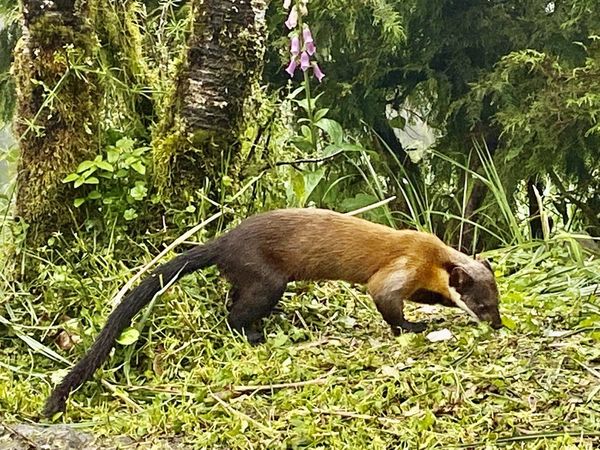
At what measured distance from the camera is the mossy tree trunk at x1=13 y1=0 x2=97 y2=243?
3.39 metres

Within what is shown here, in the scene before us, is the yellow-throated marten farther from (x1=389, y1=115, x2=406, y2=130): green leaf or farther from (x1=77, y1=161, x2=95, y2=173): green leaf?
(x1=389, y1=115, x2=406, y2=130): green leaf

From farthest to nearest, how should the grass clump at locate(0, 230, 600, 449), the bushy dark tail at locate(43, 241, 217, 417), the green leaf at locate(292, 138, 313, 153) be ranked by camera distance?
the green leaf at locate(292, 138, 313, 153), the bushy dark tail at locate(43, 241, 217, 417), the grass clump at locate(0, 230, 600, 449)

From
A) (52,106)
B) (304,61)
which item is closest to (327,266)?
(304,61)

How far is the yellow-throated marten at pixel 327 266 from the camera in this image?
3.13 m

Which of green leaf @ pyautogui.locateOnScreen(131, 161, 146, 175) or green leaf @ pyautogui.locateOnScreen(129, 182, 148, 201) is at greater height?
green leaf @ pyautogui.locateOnScreen(131, 161, 146, 175)

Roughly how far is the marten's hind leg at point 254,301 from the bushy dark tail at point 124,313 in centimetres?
16

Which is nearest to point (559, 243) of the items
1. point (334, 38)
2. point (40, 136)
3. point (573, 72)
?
point (573, 72)

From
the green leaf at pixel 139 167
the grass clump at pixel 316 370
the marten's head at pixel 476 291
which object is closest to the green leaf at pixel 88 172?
the green leaf at pixel 139 167

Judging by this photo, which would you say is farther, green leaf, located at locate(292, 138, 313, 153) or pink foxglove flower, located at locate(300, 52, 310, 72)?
green leaf, located at locate(292, 138, 313, 153)

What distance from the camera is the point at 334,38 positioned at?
4.87 m

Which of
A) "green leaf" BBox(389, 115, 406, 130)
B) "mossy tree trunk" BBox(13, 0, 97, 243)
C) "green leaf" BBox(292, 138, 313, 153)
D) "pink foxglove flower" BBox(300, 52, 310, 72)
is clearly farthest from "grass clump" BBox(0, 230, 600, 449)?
"green leaf" BBox(389, 115, 406, 130)

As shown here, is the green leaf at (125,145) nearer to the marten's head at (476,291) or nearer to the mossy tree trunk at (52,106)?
the mossy tree trunk at (52,106)

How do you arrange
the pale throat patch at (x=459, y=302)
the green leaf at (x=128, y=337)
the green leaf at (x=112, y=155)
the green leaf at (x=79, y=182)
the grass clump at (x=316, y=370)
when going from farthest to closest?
the green leaf at (x=112, y=155) → the green leaf at (x=79, y=182) → the pale throat patch at (x=459, y=302) → the green leaf at (x=128, y=337) → the grass clump at (x=316, y=370)

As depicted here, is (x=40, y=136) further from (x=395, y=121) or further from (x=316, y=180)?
(x=395, y=121)
